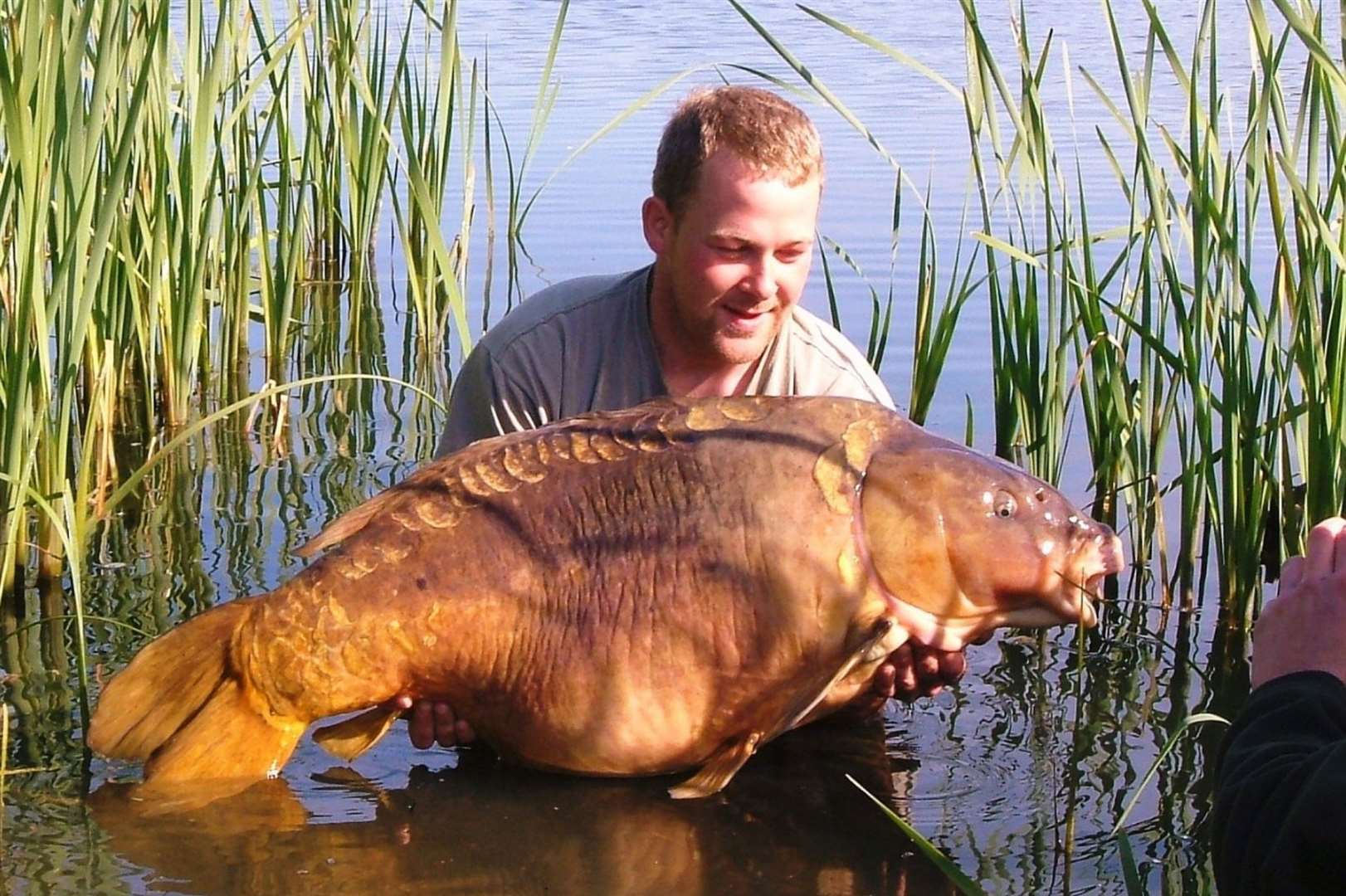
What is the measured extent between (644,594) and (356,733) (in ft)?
1.94

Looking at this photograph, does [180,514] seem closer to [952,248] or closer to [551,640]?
[551,640]

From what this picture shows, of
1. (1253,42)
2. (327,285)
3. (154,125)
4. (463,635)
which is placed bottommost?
(327,285)

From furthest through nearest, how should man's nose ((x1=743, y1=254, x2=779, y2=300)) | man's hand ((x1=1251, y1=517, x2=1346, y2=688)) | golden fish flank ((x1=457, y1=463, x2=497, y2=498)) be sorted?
man's nose ((x1=743, y1=254, x2=779, y2=300))
golden fish flank ((x1=457, y1=463, x2=497, y2=498))
man's hand ((x1=1251, y1=517, x2=1346, y2=688))

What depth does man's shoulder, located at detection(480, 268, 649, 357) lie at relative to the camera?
12.8ft

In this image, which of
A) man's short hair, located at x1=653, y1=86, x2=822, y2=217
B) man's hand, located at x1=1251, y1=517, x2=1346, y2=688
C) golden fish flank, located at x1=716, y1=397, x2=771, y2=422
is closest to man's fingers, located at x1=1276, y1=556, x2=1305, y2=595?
man's hand, located at x1=1251, y1=517, x2=1346, y2=688

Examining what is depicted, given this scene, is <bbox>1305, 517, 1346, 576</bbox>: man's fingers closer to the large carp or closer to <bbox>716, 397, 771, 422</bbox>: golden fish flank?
the large carp

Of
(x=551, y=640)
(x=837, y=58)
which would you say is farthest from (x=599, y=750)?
(x=837, y=58)

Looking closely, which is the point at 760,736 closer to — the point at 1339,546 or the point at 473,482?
the point at 473,482

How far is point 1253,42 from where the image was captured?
359 cm

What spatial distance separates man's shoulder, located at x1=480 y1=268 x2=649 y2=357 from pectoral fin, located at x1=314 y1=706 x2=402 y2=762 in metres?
0.88

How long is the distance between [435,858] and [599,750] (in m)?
0.34

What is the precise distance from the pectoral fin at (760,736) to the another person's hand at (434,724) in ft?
1.27

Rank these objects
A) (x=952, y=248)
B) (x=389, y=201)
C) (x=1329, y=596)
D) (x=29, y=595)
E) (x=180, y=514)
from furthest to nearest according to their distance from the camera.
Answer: (x=389, y=201) < (x=952, y=248) < (x=180, y=514) < (x=29, y=595) < (x=1329, y=596)

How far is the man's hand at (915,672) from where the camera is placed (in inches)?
130
